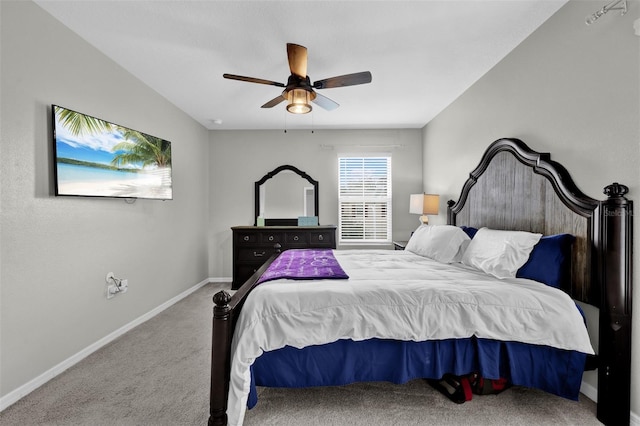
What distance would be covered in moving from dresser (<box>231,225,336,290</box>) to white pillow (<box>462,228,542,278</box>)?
2466mm

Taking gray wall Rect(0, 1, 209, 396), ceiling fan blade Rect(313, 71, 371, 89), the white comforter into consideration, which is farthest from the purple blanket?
gray wall Rect(0, 1, 209, 396)

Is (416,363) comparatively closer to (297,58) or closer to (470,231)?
(470,231)

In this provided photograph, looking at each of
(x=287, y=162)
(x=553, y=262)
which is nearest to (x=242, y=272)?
(x=287, y=162)

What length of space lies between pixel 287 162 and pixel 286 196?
569 millimetres

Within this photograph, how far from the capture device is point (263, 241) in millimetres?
4695

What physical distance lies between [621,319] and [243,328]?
6.66 feet

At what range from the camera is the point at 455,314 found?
1.72 metres

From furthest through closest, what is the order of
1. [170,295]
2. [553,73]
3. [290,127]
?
[290,127], [170,295], [553,73]

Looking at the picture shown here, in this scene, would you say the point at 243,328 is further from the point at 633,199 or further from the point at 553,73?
the point at 553,73

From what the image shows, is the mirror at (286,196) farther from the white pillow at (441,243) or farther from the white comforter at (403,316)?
the white comforter at (403,316)

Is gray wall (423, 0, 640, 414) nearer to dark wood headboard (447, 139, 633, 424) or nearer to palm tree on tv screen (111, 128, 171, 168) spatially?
dark wood headboard (447, 139, 633, 424)

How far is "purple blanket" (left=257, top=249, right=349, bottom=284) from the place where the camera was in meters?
2.04

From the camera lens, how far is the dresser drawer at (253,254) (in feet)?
15.3

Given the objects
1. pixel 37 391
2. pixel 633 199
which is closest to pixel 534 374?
pixel 633 199
